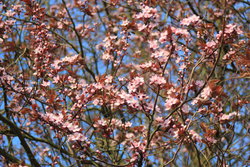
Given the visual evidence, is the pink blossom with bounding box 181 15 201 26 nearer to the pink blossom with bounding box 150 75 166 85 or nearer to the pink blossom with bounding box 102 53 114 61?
the pink blossom with bounding box 150 75 166 85

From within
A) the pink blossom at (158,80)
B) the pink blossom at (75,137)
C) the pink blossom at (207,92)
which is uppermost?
the pink blossom at (158,80)

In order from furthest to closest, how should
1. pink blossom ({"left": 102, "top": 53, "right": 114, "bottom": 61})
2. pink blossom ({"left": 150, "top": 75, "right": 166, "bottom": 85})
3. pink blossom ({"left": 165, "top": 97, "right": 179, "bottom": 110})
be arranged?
pink blossom ({"left": 102, "top": 53, "right": 114, "bottom": 61}) < pink blossom ({"left": 150, "top": 75, "right": 166, "bottom": 85}) < pink blossom ({"left": 165, "top": 97, "right": 179, "bottom": 110})

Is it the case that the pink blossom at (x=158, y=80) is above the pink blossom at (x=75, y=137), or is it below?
above

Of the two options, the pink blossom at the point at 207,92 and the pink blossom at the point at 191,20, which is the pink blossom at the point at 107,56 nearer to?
the pink blossom at the point at 191,20

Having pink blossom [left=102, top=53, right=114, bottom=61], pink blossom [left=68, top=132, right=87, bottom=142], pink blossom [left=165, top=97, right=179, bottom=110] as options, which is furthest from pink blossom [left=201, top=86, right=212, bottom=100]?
pink blossom [left=102, top=53, right=114, bottom=61]

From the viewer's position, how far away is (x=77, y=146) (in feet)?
9.66

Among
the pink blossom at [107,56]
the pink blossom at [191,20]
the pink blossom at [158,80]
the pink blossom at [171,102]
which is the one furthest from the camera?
the pink blossom at [107,56]

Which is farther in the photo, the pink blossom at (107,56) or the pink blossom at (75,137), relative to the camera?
the pink blossom at (107,56)

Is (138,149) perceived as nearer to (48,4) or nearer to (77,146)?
(77,146)

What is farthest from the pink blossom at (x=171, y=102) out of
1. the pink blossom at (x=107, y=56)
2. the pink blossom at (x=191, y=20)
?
the pink blossom at (x=107, y=56)

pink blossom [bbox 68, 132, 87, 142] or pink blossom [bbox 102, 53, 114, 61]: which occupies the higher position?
pink blossom [bbox 102, 53, 114, 61]

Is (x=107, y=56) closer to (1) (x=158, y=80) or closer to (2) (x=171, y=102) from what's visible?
(1) (x=158, y=80)

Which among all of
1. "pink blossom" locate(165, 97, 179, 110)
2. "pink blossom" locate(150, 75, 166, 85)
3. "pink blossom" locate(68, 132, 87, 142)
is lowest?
"pink blossom" locate(68, 132, 87, 142)

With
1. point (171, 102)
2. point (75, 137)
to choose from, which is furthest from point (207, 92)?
point (75, 137)
